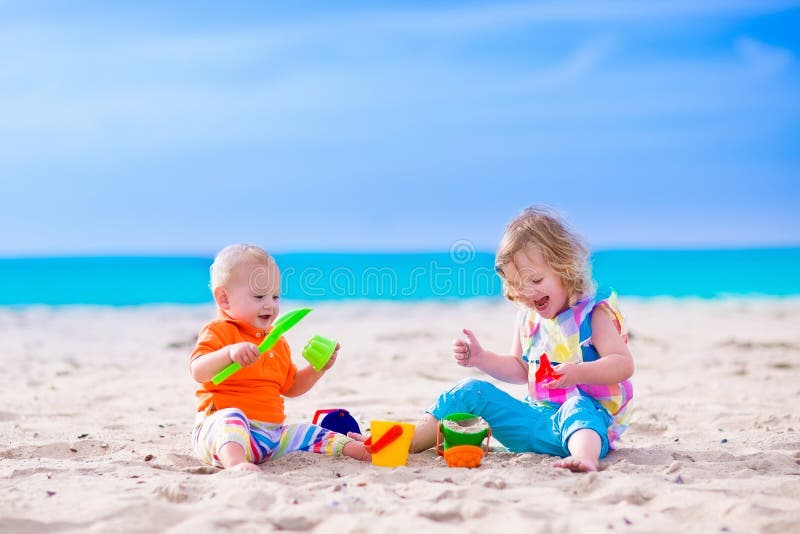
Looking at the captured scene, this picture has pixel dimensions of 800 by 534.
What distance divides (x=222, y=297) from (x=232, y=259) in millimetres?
177

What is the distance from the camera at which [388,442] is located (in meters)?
3.27

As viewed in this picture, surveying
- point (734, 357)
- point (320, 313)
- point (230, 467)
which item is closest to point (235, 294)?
point (230, 467)

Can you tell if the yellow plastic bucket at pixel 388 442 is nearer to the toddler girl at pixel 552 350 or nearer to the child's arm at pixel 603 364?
the toddler girl at pixel 552 350

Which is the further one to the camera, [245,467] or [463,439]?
[463,439]

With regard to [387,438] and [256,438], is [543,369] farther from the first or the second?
[256,438]

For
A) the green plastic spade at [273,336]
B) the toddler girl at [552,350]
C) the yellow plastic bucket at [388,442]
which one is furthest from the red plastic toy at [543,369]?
the green plastic spade at [273,336]

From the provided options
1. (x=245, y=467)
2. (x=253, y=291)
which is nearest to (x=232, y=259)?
(x=253, y=291)

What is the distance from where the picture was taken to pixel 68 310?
13.1 meters

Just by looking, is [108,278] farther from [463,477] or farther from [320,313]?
[463,477]

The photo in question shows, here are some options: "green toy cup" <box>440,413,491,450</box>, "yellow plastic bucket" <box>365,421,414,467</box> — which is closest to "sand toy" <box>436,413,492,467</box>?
"green toy cup" <box>440,413,491,450</box>

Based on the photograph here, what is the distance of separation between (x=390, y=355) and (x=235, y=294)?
146 inches

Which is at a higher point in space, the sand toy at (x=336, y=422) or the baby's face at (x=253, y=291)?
the baby's face at (x=253, y=291)

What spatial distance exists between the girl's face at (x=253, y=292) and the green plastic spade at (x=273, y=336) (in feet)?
0.21

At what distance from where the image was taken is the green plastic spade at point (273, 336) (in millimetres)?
3244
